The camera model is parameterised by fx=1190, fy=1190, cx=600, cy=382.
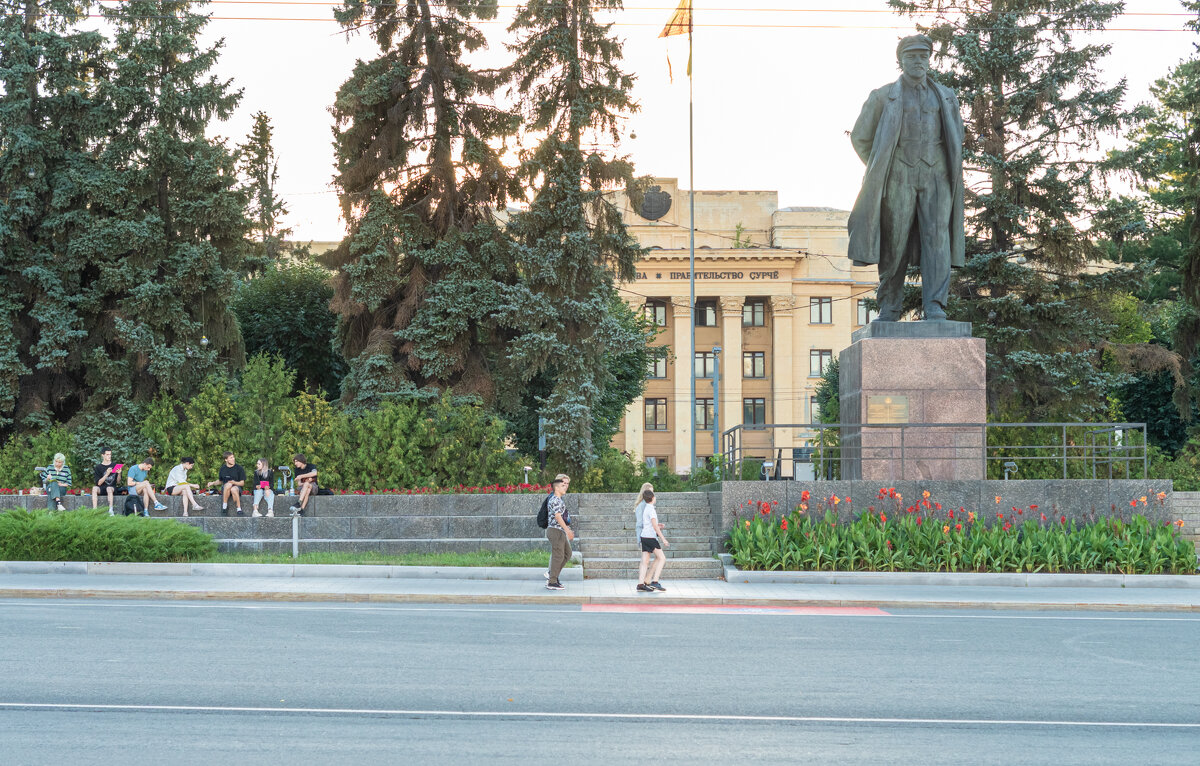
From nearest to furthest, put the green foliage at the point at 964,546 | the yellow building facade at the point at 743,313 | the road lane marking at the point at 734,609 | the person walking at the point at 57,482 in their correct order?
1. the road lane marking at the point at 734,609
2. the green foliage at the point at 964,546
3. the person walking at the point at 57,482
4. the yellow building facade at the point at 743,313

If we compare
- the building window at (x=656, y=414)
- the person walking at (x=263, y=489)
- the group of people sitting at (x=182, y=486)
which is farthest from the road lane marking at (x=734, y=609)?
the building window at (x=656, y=414)

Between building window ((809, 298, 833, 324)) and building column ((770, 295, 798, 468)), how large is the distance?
160cm

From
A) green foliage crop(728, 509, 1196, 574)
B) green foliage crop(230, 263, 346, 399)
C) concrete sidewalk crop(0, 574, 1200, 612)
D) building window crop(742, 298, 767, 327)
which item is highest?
building window crop(742, 298, 767, 327)

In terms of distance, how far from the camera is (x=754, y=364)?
2904 inches

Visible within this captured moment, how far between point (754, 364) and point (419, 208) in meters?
44.1

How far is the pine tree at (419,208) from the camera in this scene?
30984 mm

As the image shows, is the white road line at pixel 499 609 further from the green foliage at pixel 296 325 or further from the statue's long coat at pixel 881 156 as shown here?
the green foliage at pixel 296 325

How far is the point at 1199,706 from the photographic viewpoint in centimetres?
880

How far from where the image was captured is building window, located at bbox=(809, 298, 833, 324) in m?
72.8

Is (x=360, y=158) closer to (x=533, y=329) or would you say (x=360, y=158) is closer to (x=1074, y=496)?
(x=533, y=329)

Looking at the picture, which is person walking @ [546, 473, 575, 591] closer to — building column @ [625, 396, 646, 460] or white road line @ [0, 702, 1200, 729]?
white road line @ [0, 702, 1200, 729]

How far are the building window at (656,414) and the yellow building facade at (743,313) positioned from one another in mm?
61

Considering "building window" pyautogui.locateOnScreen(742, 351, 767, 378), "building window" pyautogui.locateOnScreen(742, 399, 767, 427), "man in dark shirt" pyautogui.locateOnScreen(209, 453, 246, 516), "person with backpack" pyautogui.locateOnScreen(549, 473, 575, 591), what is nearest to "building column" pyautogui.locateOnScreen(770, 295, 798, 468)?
"building window" pyautogui.locateOnScreen(742, 399, 767, 427)

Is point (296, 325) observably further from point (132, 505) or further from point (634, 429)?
point (634, 429)
